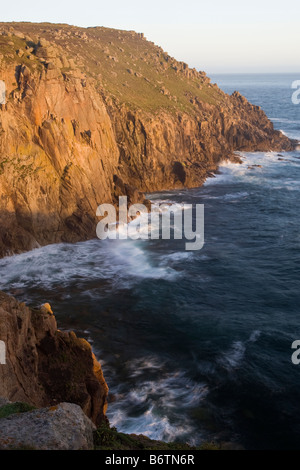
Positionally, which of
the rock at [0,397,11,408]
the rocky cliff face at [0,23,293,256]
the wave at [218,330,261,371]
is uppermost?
the rocky cliff face at [0,23,293,256]

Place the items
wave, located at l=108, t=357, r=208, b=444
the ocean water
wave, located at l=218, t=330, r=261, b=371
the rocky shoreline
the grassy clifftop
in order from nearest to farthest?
1. the rocky shoreline
2. wave, located at l=108, t=357, r=208, b=444
3. the ocean water
4. wave, located at l=218, t=330, r=261, b=371
5. the grassy clifftop

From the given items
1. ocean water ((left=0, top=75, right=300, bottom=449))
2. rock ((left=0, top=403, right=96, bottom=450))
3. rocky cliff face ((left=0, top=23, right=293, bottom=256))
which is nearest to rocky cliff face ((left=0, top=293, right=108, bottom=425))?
ocean water ((left=0, top=75, right=300, bottom=449))

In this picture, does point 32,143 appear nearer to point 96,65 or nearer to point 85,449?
point 85,449

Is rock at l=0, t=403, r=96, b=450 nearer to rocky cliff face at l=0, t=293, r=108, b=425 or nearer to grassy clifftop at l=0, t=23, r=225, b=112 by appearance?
rocky cliff face at l=0, t=293, r=108, b=425

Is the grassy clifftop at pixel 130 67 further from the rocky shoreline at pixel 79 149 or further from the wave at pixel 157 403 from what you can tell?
the wave at pixel 157 403

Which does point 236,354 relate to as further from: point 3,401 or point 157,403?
point 3,401

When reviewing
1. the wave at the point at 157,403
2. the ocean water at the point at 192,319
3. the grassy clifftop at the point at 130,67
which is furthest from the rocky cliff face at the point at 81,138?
the wave at the point at 157,403
